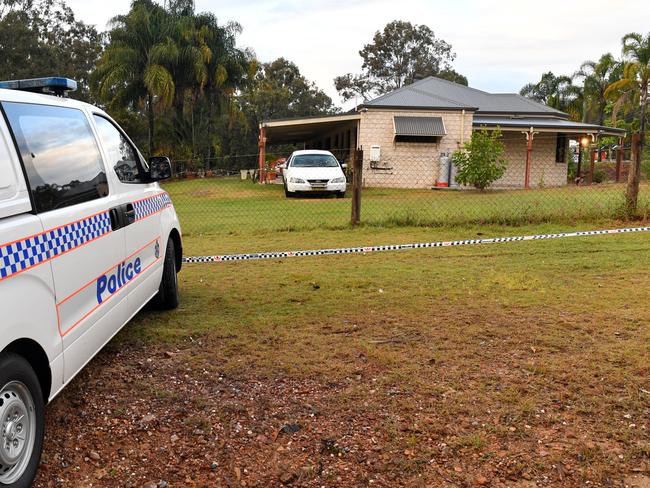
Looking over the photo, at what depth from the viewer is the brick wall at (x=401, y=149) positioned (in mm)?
24047

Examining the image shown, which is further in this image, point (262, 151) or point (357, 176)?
point (262, 151)

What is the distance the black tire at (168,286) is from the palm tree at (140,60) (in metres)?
28.1

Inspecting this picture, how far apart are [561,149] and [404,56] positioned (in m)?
33.2

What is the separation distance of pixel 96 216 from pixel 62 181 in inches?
15.4

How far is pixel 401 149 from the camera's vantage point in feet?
79.7

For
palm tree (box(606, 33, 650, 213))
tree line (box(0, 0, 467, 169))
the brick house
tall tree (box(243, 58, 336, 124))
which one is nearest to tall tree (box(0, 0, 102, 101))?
tree line (box(0, 0, 467, 169))

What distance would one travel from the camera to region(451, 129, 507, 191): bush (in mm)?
19719

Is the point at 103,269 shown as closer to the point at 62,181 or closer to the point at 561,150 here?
the point at 62,181

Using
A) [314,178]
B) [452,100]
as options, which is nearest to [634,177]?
[314,178]

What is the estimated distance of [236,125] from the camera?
4653 centimetres

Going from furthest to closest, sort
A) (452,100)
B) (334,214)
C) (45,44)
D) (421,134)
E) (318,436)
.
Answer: (45,44) < (452,100) < (421,134) < (334,214) < (318,436)

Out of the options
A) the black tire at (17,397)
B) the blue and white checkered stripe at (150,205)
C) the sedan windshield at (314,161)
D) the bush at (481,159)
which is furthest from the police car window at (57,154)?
the bush at (481,159)

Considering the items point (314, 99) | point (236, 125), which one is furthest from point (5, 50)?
point (314, 99)

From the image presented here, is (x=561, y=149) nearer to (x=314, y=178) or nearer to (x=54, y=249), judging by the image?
(x=314, y=178)
